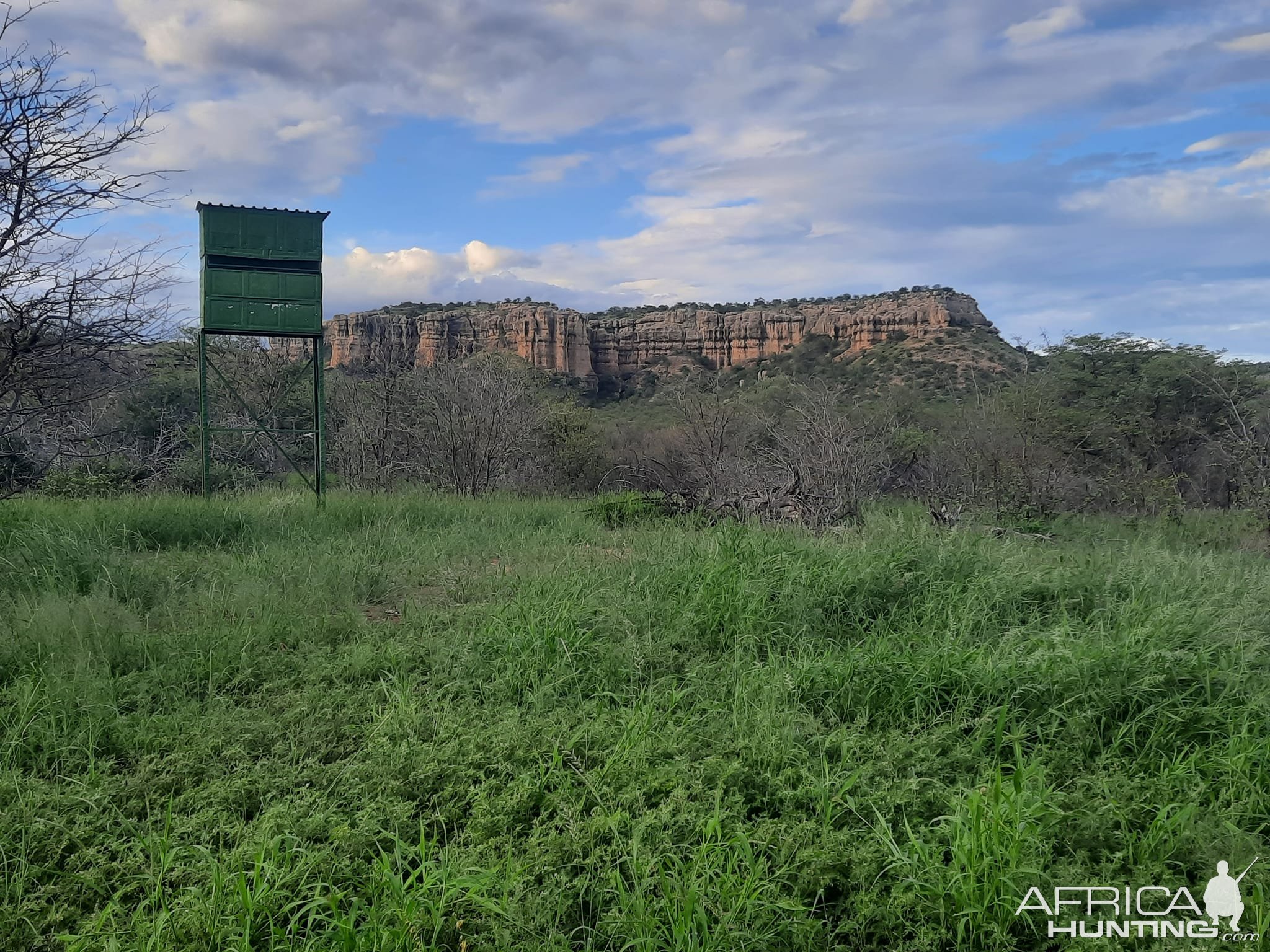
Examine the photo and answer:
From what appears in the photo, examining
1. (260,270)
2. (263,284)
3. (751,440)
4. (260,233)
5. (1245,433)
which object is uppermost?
(260,233)

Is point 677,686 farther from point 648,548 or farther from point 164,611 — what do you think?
point 164,611

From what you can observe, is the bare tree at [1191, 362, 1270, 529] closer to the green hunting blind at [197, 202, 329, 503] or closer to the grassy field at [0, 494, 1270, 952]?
the grassy field at [0, 494, 1270, 952]

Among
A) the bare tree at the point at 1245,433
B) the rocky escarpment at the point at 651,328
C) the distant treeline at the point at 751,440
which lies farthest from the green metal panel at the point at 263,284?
the rocky escarpment at the point at 651,328

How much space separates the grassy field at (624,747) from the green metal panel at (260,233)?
495cm

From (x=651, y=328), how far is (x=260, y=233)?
43.1m

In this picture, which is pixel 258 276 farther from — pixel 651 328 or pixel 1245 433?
pixel 651 328

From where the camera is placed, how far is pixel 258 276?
962cm

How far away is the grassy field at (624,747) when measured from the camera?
2.41 m

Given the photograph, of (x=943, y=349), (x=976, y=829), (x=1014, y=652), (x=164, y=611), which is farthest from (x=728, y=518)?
(x=943, y=349)

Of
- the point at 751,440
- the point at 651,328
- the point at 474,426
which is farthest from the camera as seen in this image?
the point at 651,328

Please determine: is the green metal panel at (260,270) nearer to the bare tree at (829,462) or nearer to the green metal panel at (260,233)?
the green metal panel at (260,233)

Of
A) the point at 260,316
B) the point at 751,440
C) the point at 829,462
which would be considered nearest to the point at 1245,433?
the point at 829,462

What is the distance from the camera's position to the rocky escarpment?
39625 millimetres

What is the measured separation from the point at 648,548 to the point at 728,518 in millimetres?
1820
